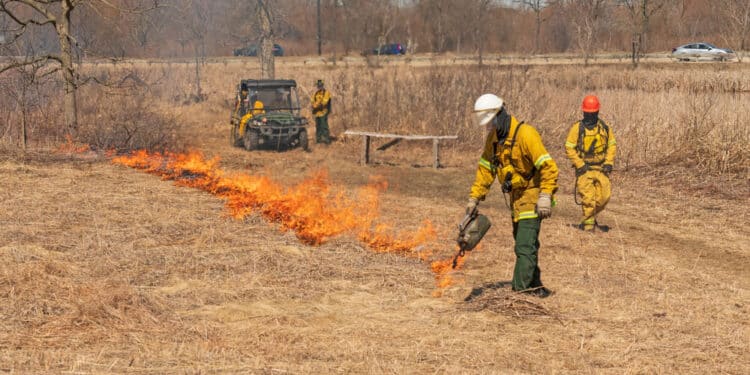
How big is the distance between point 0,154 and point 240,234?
8211 millimetres

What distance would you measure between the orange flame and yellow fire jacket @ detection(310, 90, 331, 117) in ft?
13.0

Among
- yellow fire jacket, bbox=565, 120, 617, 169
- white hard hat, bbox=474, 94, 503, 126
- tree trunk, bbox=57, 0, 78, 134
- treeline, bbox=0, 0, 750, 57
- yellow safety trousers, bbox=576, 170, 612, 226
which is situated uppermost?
treeline, bbox=0, 0, 750, 57

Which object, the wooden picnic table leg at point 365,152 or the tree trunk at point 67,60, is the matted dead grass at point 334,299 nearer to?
the wooden picnic table leg at point 365,152

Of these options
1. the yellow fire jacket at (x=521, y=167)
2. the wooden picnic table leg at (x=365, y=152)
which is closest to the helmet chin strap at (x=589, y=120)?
the yellow fire jacket at (x=521, y=167)

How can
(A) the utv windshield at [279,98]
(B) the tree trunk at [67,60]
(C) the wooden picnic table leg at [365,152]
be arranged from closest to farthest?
1. (B) the tree trunk at [67,60]
2. (C) the wooden picnic table leg at [365,152]
3. (A) the utv windshield at [279,98]

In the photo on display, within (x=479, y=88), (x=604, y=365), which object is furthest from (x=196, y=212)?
(x=479, y=88)

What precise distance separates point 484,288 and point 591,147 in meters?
3.38

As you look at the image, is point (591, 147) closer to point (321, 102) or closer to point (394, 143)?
point (394, 143)

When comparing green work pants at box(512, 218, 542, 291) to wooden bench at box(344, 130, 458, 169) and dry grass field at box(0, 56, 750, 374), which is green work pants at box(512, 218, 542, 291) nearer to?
dry grass field at box(0, 56, 750, 374)

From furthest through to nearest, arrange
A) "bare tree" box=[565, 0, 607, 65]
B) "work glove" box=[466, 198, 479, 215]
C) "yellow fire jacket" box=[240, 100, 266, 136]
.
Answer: "bare tree" box=[565, 0, 607, 65]
"yellow fire jacket" box=[240, 100, 266, 136]
"work glove" box=[466, 198, 479, 215]

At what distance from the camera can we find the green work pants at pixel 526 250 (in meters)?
5.97

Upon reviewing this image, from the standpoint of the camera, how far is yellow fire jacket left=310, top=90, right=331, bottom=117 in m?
17.9

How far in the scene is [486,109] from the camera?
5.80 metres

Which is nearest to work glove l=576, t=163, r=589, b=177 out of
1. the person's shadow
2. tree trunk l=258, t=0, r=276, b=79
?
the person's shadow
